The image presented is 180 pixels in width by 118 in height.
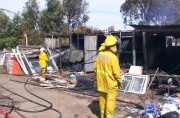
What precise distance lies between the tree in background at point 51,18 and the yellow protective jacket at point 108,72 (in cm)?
2703

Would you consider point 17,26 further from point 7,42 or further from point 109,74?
point 109,74

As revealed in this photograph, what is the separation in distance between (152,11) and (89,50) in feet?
48.6

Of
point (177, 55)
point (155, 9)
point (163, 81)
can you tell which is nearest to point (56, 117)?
point (163, 81)

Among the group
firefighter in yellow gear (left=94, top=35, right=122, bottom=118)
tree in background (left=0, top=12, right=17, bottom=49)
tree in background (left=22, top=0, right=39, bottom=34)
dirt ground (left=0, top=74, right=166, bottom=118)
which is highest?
tree in background (left=22, top=0, right=39, bottom=34)

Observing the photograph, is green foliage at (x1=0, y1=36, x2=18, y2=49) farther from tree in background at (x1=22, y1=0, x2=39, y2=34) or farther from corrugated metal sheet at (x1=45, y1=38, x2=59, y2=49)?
corrugated metal sheet at (x1=45, y1=38, x2=59, y2=49)

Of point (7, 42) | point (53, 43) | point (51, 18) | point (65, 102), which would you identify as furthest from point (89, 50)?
point (51, 18)

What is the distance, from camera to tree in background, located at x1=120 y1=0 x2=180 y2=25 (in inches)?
1114

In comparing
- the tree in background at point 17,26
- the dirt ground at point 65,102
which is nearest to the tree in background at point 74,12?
the tree in background at point 17,26

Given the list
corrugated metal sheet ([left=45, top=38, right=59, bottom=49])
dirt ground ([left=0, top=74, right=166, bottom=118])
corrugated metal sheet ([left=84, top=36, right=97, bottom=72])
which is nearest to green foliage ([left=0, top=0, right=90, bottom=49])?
corrugated metal sheet ([left=45, top=38, right=59, bottom=49])

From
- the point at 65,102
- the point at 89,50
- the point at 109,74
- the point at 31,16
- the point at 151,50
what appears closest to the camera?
the point at 109,74

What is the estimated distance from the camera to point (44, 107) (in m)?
9.54

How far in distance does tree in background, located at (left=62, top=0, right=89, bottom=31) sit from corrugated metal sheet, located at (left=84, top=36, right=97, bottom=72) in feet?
56.1

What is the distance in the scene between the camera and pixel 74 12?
37188 millimetres

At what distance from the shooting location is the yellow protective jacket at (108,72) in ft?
24.1
